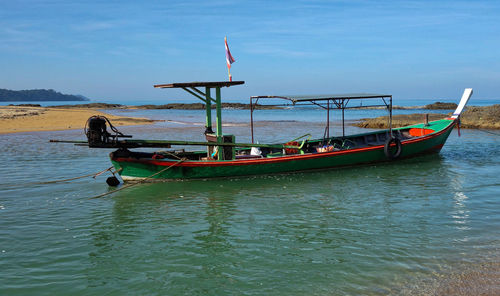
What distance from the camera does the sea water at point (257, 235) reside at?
6504 mm

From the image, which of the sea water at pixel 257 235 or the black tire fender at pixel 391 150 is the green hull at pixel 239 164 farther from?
the sea water at pixel 257 235

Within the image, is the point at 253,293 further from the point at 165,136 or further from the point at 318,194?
the point at 165,136

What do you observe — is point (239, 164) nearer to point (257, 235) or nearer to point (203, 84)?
point (203, 84)

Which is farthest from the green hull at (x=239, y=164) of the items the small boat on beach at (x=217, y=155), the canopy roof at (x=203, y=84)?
the canopy roof at (x=203, y=84)

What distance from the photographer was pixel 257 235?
28.4 ft

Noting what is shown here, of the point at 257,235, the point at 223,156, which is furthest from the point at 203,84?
the point at 257,235

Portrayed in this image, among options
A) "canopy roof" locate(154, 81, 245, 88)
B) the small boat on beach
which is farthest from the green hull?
"canopy roof" locate(154, 81, 245, 88)

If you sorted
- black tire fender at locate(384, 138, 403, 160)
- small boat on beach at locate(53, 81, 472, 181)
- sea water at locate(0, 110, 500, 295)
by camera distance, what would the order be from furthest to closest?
1. black tire fender at locate(384, 138, 403, 160)
2. small boat on beach at locate(53, 81, 472, 181)
3. sea water at locate(0, 110, 500, 295)

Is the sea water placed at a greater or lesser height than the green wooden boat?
lesser

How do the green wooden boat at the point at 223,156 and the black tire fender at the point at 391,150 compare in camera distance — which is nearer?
the green wooden boat at the point at 223,156

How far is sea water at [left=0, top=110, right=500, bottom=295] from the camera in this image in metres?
6.50

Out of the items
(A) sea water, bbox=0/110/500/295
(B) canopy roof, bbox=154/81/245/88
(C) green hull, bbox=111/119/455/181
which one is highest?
(B) canopy roof, bbox=154/81/245/88

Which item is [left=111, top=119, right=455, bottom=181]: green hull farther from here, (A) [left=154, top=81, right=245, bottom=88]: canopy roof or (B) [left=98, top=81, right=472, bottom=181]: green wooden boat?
(A) [left=154, top=81, right=245, bottom=88]: canopy roof

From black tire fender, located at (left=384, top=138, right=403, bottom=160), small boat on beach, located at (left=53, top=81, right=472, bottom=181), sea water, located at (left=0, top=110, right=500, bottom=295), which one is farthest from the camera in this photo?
black tire fender, located at (left=384, top=138, right=403, bottom=160)
